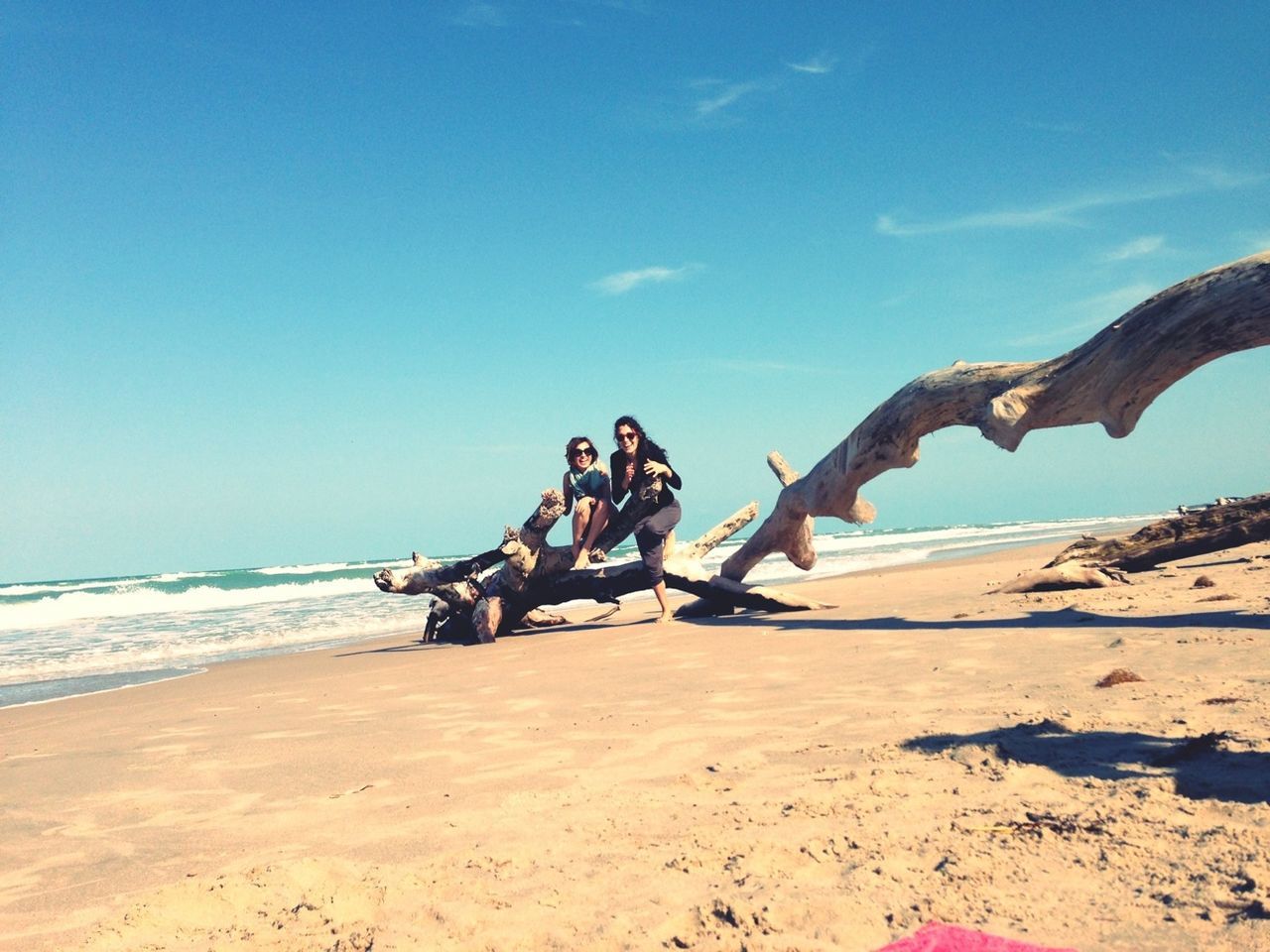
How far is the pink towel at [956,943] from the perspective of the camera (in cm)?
176

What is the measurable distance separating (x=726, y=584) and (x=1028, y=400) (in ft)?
12.2

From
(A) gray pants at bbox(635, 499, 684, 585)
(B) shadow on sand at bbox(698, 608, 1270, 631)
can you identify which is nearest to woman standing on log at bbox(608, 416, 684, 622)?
(A) gray pants at bbox(635, 499, 684, 585)

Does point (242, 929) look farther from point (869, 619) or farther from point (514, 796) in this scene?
point (869, 619)

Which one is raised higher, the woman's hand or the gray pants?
the woman's hand

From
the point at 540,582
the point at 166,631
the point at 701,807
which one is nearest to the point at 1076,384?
the point at 701,807

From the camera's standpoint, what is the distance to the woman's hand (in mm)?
8836

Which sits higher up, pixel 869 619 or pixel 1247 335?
pixel 1247 335

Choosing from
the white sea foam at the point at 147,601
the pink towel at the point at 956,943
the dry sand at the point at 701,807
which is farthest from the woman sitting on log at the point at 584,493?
the white sea foam at the point at 147,601

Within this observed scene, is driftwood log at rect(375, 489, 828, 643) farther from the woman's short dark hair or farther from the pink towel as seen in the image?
the pink towel

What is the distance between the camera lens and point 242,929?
94.3 inches

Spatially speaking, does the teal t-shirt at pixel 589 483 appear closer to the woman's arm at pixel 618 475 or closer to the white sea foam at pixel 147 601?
the woman's arm at pixel 618 475

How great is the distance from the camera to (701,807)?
2.97m

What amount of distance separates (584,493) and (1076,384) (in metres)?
4.63

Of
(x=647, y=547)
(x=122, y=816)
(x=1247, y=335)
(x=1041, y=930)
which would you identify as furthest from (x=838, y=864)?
(x=647, y=547)
